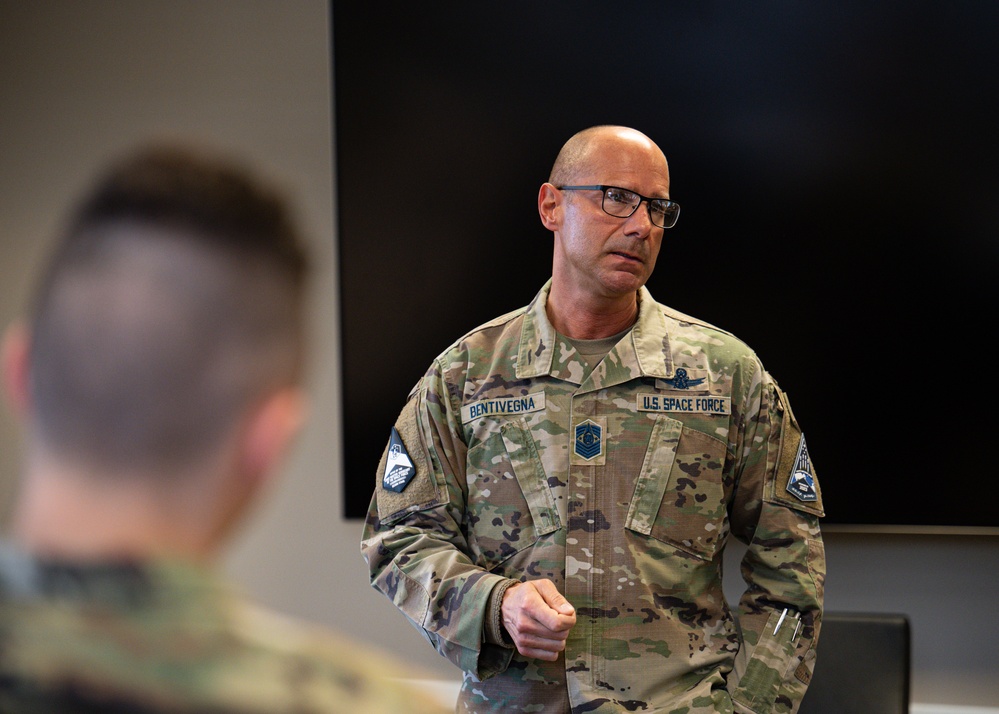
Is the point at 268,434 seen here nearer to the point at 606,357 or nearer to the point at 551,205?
the point at 606,357

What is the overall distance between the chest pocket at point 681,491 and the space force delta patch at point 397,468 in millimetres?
438

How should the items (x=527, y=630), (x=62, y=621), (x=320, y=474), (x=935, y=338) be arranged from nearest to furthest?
(x=62, y=621) < (x=527, y=630) < (x=935, y=338) < (x=320, y=474)

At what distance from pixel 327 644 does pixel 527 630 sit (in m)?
1.22

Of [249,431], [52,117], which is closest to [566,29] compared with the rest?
[52,117]

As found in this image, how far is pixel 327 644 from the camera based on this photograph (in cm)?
54

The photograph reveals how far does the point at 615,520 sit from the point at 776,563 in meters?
0.32

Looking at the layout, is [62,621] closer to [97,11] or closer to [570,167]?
[570,167]

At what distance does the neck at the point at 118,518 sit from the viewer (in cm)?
49

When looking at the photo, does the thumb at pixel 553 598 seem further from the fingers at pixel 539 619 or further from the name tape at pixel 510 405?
the name tape at pixel 510 405

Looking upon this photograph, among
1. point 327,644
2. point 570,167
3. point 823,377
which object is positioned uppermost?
point 570,167

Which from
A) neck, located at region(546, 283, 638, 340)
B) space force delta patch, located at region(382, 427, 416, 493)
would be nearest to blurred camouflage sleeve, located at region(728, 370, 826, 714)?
neck, located at region(546, 283, 638, 340)

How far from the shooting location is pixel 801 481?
6.41 ft

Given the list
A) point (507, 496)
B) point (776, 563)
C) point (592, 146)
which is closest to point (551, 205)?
point (592, 146)

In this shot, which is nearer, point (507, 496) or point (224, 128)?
point (507, 496)
